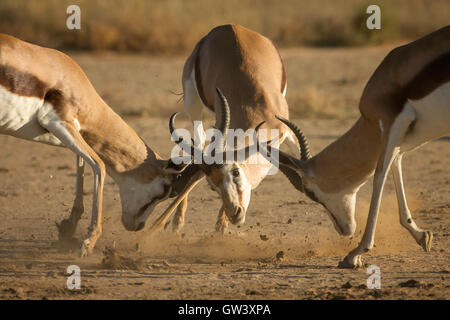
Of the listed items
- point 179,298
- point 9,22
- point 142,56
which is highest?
point 9,22

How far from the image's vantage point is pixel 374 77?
7.00 metres

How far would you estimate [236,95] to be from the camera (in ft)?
27.5

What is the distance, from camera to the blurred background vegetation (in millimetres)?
22203

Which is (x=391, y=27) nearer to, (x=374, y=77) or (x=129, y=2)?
(x=129, y=2)

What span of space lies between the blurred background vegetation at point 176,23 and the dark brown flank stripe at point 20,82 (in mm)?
14910

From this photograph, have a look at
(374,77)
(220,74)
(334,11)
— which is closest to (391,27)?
(334,11)

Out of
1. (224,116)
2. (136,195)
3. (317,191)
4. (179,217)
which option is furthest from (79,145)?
(317,191)

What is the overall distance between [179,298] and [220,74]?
340 centimetres

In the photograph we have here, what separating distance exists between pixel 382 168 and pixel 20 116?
131 inches

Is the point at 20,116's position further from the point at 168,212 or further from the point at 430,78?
the point at 430,78

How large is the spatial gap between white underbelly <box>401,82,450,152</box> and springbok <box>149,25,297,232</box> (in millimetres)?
1543

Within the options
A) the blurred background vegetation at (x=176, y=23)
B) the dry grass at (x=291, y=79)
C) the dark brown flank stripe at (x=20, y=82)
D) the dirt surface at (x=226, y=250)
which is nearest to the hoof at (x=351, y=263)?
the dirt surface at (x=226, y=250)

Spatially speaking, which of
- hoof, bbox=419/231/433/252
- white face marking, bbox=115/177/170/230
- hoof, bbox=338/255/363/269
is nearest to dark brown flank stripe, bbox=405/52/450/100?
hoof, bbox=419/231/433/252
